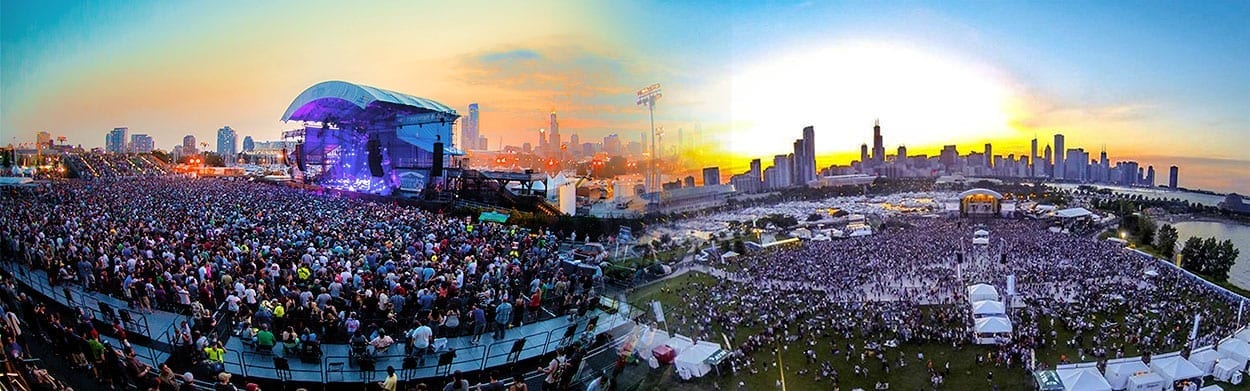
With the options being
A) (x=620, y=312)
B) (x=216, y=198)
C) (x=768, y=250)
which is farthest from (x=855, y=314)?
(x=216, y=198)

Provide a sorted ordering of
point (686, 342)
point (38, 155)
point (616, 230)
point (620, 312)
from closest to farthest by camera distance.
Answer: point (620, 312)
point (686, 342)
point (616, 230)
point (38, 155)

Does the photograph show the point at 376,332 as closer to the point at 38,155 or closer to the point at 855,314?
the point at 855,314

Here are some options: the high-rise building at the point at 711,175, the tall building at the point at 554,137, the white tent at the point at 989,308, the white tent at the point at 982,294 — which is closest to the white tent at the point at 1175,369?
the white tent at the point at 989,308

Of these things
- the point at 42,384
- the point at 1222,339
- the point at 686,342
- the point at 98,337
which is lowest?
the point at 1222,339

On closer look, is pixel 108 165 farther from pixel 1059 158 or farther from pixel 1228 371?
pixel 1059 158

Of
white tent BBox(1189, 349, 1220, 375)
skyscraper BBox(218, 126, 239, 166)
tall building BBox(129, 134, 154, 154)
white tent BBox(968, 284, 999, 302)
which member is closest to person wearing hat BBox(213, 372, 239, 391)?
tall building BBox(129, 134, 154, 154)
